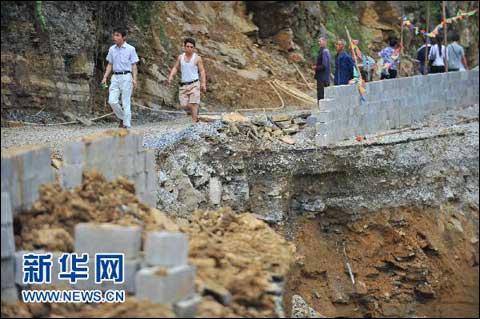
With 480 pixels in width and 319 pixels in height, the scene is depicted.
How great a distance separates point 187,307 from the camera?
7.84 meters

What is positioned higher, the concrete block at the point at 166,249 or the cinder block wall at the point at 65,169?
the cinder block wall at the point at 65,169

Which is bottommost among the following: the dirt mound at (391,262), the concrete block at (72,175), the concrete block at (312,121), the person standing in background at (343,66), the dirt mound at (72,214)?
the dirt mound at (391,262)

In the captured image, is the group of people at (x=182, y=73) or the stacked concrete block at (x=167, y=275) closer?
the stacked concrete block at (x=167, y=275)

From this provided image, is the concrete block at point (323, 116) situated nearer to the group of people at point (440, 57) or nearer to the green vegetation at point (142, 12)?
the green vegetation at point (142, 12)

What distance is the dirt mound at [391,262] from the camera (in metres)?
15.6

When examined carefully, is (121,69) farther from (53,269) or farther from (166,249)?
(166,249)

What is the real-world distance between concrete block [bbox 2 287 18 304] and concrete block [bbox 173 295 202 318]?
1.60 metres

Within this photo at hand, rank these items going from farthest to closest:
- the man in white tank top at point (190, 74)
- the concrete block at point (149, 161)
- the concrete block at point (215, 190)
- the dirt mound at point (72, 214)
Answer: the man in white tank top at point (190, 74) < the concrete block at point (215, 190) < the concrete block at point (149, 161) < the dirt mound at point (72, 214)

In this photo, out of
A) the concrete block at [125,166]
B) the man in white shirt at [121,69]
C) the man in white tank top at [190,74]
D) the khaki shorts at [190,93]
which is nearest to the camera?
the concrete block at [125,166]

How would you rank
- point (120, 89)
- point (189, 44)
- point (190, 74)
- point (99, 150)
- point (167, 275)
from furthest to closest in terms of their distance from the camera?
point (190, 74) → point (189, 44) → point (120, 89) → point (99, 150) → point (167, 275)

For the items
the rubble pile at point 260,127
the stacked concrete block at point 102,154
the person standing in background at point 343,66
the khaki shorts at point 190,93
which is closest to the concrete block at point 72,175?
the stacked concrete block at point 102,154

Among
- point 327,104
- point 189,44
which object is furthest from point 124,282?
point 327,104

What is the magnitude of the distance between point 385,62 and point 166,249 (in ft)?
43.9

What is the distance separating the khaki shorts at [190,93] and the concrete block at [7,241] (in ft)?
23.8
